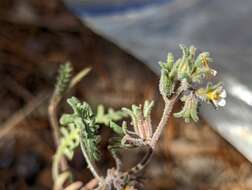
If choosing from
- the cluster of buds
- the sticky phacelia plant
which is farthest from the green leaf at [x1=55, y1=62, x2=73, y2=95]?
the cluster of buds

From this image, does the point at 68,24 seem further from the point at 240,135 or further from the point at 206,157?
the point at 240,135

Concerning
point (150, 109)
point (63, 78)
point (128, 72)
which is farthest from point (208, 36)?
point (150, 109)

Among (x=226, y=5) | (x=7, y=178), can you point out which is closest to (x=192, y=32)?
(x=226, y=5)

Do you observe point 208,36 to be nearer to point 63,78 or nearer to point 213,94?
point 63,78

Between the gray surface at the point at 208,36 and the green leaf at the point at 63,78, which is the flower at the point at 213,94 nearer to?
the green leaf at the point at 63,78

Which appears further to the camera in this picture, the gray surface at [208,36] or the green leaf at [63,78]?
the gray surface at [208,36]

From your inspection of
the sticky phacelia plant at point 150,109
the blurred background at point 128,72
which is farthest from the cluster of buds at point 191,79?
the blurred background at point 128,72

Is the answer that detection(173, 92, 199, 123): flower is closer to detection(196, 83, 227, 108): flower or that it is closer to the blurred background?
detection(196, 83, 227, 108): flower

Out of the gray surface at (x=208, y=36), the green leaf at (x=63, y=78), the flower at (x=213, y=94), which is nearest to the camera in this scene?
the flower at (x=213, y=94)
